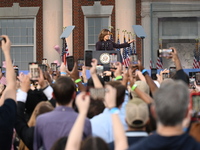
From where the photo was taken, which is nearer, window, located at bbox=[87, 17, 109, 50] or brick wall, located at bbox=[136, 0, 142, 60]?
brick wall, located at bbox=[136, 0, 142, 60]

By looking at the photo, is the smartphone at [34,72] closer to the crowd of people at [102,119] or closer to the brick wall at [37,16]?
the crowd of people at [102,119]

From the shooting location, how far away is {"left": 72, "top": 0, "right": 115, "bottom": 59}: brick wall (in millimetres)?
18672

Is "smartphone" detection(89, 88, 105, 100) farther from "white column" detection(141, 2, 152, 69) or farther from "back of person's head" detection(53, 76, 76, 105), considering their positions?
"white column" detection(141, 2, 152, 69)

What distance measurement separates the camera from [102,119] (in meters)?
4.32

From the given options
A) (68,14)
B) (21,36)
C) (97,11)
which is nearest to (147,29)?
(97,11)

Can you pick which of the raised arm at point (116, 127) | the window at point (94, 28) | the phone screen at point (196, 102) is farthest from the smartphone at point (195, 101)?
the window at point (94, 28)

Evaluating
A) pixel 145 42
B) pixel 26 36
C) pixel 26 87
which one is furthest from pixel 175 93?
pixel 26 36

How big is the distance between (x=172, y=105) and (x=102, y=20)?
54.1ft

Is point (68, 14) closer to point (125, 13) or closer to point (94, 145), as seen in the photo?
point (125, 13)

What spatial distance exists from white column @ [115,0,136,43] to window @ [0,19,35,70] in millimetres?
3450

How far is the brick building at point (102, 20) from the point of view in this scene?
727 inches

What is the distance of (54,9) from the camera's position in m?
18.8

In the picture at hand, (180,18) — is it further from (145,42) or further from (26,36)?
(26,36)

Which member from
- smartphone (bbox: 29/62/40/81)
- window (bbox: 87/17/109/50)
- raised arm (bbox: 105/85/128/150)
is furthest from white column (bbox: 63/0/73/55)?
raised arm (bbox: 105/85/128/150)
